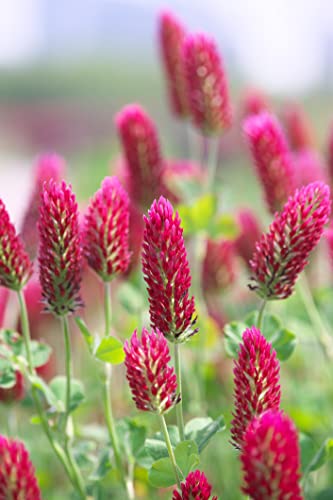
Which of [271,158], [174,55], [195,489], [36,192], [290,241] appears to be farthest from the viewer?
[174,55]

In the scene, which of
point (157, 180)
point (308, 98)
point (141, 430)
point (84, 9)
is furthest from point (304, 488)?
Answer: point (84, 9)

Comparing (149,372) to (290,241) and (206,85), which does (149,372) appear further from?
(206,85)

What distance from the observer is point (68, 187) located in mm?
1061

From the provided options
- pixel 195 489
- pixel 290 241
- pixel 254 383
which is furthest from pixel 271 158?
pixel 195 489

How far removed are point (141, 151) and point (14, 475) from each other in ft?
2.88

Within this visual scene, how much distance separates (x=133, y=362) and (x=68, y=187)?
0.27m

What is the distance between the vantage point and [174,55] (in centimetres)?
192

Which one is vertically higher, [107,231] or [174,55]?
[174,55]

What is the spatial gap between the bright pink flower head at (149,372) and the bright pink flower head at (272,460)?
198mm

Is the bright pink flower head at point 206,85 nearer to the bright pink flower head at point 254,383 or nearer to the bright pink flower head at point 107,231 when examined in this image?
the bright pink flower head at point 107,231

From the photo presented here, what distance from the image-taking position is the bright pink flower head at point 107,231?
1127mm

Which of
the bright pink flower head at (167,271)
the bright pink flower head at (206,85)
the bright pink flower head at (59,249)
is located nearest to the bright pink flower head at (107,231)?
the bright pink flower head at (59,249)

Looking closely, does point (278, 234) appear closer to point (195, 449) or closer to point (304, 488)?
point (195, 449)

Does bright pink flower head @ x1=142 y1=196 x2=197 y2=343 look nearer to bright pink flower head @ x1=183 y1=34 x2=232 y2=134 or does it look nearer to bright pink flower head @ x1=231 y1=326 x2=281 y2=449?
bright pink flower head @ x1=231 y1=326 x2=281 y2=449
